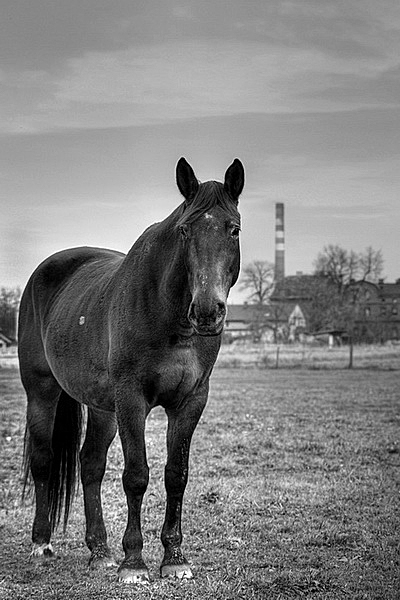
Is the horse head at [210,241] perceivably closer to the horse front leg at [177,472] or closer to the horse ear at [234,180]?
the horse ear at [234,180]

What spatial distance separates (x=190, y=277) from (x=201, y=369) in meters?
0.76

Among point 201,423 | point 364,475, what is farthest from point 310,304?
point 364,475

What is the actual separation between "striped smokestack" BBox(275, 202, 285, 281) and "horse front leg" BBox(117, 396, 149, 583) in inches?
3079

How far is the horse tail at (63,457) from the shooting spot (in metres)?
6.07

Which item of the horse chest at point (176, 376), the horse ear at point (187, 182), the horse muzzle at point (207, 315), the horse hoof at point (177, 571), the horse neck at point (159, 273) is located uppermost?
the horse ear at point (187, 182)

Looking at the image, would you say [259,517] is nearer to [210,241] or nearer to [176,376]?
[176,376]

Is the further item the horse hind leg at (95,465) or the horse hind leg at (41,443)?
the horse hind leg at (41,443)

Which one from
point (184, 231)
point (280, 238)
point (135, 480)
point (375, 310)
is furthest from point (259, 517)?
point (375, 310)

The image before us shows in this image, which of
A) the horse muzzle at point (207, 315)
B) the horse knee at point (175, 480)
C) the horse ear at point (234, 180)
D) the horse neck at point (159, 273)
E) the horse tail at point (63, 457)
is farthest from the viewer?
the horse tail at point (63, 457)

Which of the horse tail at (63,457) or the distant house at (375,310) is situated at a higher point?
the distant house at (375,310)

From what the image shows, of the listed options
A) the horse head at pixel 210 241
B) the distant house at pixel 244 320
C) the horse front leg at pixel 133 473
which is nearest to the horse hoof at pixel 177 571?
the horse front leg at pixel 133 473

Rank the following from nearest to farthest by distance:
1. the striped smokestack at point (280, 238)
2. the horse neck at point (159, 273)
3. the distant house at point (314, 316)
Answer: the horse neck at point (159, 273) → the distant house at point (314, 316) → the striped smokestack at point (280, 238)

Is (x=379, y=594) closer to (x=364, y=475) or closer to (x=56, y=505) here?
(x=56, y=505)

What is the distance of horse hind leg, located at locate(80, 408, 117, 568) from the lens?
568 cm
